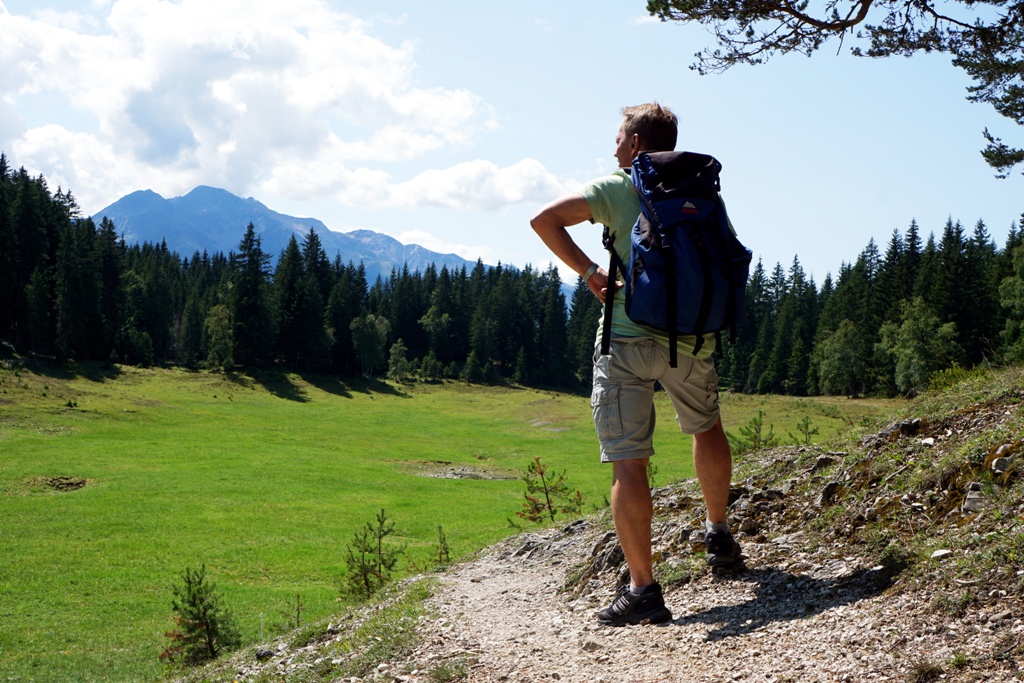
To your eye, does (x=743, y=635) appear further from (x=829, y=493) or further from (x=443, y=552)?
(x=443, y=552)

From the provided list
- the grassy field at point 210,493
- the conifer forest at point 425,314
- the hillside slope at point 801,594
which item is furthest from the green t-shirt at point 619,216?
the conifer forest at point 425,314

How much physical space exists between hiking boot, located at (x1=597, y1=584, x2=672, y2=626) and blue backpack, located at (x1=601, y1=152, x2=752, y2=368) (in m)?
1.31

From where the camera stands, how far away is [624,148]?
4.54 meters

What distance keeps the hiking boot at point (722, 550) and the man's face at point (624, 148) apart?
91.4 inches

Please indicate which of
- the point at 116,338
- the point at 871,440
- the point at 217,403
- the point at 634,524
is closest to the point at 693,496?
the point at 871,440

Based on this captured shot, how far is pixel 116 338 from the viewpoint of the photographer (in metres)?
82.3

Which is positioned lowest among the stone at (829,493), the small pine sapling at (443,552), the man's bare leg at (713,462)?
the small pine sapling at (443,552)

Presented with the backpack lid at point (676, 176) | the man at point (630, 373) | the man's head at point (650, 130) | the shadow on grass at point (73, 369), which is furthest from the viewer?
the shadow on grass at point (73, 369)

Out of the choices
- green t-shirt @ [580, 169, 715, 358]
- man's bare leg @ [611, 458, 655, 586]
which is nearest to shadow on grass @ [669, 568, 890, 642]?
man's bare leg @ [611, 458, 655, 586]

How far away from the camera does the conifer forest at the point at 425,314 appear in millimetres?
57938

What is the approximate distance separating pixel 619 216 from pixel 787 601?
7.44 ft

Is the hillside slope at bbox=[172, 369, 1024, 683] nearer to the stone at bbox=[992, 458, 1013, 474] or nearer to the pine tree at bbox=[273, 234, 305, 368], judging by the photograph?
the stone at bbox=[992, 458, 1013, 474]

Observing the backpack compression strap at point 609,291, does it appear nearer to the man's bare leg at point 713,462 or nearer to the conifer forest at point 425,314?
the man's bare leg at point 713,462

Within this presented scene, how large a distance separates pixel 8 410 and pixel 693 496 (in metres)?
49.8
